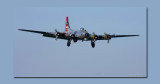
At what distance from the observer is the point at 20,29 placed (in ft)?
97.7

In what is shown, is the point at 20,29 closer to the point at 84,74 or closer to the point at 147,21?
the point at 84,74

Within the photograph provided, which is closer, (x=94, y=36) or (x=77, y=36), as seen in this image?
(x=94, y=36)

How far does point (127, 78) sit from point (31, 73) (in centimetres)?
704

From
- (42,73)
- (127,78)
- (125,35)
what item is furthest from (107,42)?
(42,73)

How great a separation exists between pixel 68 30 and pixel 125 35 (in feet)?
15.4

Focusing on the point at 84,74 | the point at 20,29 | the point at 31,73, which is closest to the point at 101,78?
the point at 84,74

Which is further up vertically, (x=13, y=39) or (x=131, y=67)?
(x=13, y=39)

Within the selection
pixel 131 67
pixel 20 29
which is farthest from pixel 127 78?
pixel 20 29

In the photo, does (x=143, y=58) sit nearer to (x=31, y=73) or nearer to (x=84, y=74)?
(x=84, y=74)

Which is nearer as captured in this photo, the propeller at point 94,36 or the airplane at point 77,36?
the airplane at point 77,36

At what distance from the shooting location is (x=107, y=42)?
31141mm

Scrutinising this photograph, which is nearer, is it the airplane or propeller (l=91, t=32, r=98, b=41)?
the airplane

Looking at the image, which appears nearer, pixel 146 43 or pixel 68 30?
pixel 146 43

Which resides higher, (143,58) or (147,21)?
(147,21)
